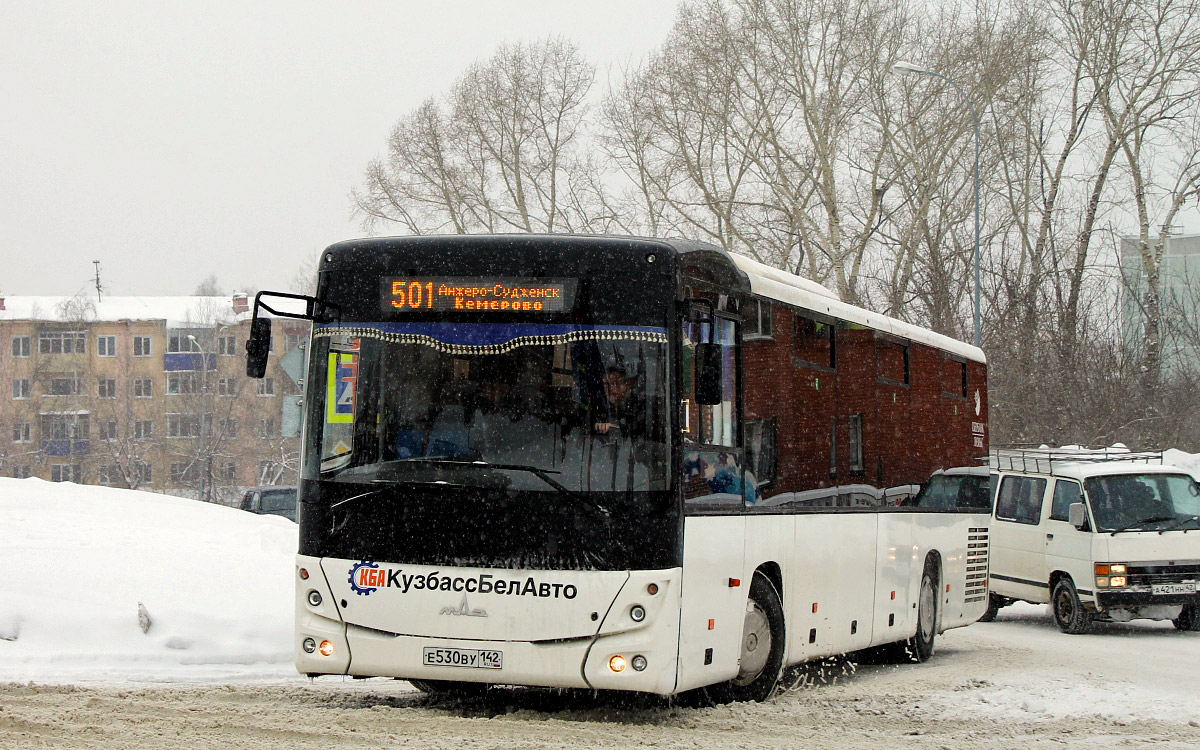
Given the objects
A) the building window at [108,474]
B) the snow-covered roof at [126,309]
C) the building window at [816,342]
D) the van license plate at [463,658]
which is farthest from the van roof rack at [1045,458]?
the snow-covered roof at [126,309]

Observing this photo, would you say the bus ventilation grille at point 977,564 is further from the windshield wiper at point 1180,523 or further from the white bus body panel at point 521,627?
the white bus body panel at point 521,627

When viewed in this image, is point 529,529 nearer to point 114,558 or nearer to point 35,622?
point 35,622

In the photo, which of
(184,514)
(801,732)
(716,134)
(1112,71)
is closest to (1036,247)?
(1112,71)

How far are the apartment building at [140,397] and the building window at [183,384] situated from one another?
0.20 ft

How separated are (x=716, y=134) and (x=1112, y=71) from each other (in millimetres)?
11674

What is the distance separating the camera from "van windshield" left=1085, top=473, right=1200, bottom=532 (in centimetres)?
1792

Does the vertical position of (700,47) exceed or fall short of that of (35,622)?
it exceeds it

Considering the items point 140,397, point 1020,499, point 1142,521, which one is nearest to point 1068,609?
point 1142,521

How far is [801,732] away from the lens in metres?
8.71

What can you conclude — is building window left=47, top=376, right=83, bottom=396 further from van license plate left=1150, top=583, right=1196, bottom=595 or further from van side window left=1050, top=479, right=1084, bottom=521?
van license plate left=1150, top=583, right=1196, bottom=595

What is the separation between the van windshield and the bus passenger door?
975 centimetres

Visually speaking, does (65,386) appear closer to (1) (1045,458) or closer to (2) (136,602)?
(1) (1045,458)

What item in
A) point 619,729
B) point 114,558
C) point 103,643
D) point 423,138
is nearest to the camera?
point 619,729

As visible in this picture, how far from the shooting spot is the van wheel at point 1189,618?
1791 centimetres
